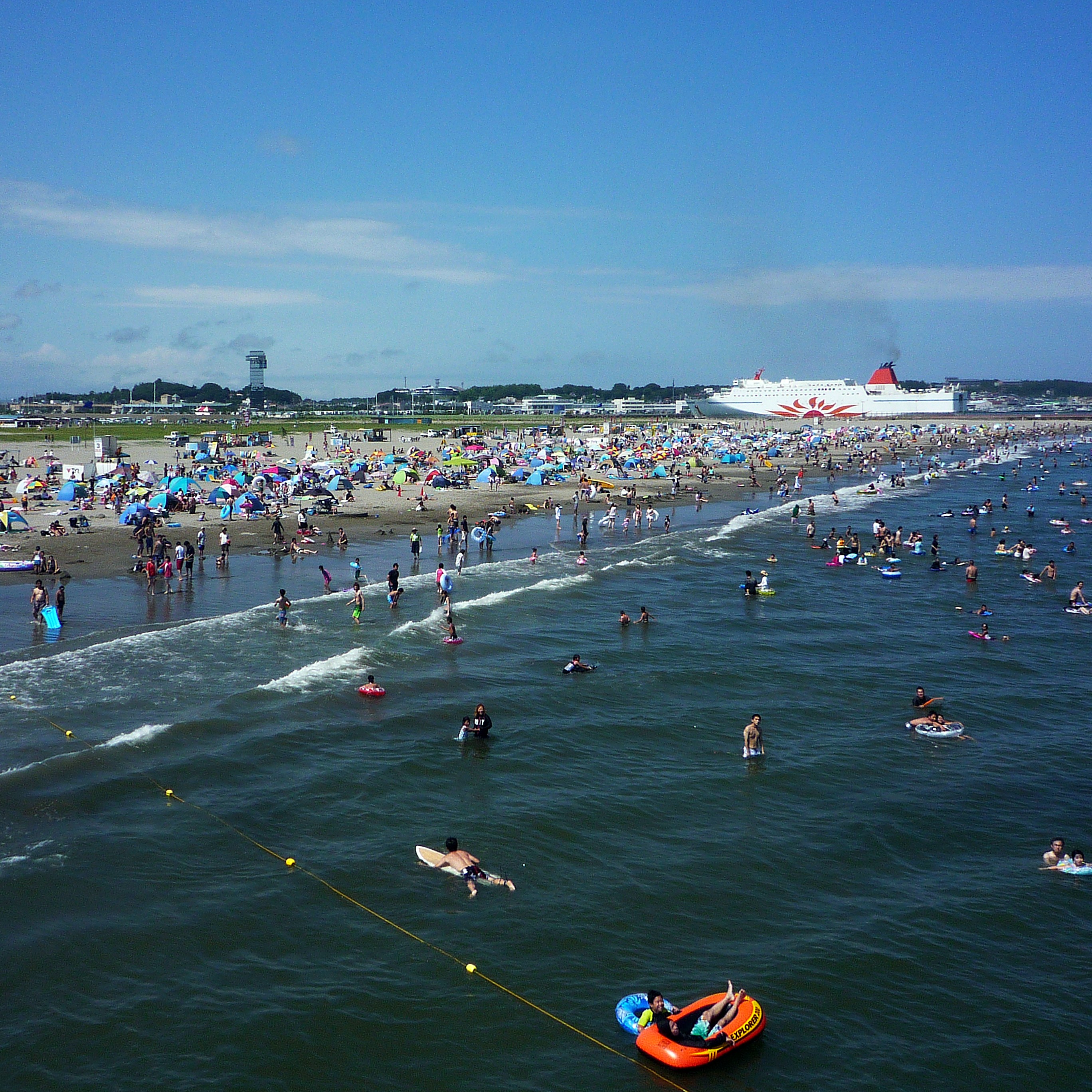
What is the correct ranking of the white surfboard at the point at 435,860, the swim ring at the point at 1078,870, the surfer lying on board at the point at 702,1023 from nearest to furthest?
the surfer lying on board at the point at 702,1023
the white surfboard at the point at 435,860
the swim ring at the point at 1078,870

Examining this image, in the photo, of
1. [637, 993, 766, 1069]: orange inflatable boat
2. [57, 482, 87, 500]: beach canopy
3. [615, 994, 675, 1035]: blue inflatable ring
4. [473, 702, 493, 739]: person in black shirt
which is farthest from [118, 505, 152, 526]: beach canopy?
[637, 993, 766, 1069]: orange inflatable boat

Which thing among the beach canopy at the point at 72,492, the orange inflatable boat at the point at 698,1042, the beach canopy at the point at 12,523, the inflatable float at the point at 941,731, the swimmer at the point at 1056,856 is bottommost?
the orange inflatable boat at the point at 698,1042

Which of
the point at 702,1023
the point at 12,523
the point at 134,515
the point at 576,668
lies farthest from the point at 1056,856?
the point at 12,523

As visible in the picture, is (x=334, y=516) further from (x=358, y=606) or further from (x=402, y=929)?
(x=402, y=929)

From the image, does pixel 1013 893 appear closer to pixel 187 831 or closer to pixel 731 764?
pixel 731 764

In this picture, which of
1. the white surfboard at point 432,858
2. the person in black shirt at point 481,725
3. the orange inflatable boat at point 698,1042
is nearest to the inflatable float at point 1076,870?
the orange inflatable boat at point 698,1042

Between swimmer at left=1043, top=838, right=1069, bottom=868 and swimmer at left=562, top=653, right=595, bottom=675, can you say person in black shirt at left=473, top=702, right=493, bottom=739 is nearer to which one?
swimmer at left=562, top=653, right=595, bottom=675

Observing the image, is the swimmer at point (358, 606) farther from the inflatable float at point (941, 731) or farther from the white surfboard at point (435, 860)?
the inflatable float at point (941, 731)
